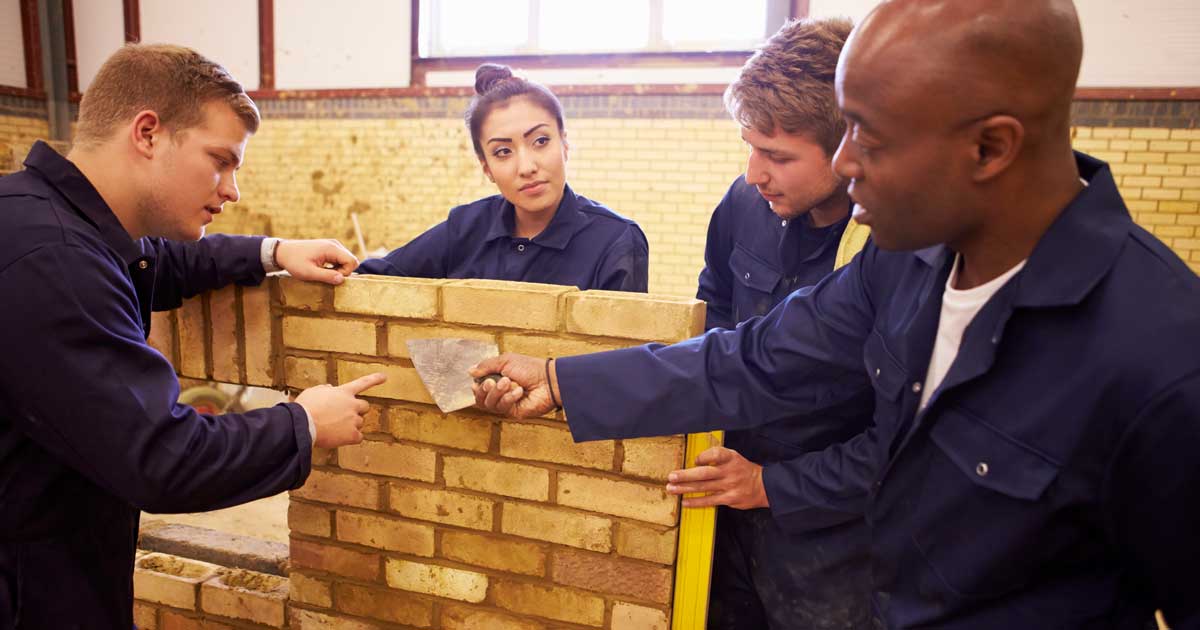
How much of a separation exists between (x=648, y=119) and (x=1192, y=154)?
462 cm

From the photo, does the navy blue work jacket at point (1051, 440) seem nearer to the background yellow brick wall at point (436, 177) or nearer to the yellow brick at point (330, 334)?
the yellow brick at point (330, 334)

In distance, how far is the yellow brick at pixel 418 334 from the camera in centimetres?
176

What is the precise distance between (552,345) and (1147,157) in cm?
647

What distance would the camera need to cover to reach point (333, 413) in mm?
1547

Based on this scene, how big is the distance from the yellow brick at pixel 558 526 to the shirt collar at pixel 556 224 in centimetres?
87

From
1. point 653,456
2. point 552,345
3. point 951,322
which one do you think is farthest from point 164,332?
point 951,322

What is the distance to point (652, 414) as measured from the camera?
1543mm

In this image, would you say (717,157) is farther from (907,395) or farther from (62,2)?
(62,2)

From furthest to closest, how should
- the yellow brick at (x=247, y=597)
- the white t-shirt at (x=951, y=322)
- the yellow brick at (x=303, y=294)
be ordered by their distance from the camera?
the yellow brick at (x=247, y=597) < the yellow brick at (x=303, y=294) < the white t-shirt at (x=951, y=322)

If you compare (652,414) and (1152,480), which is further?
(652,414)

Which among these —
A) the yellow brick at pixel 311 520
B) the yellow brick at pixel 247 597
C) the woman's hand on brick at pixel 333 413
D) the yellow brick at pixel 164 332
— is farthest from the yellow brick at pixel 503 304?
the yellow brick at pixel 247 597

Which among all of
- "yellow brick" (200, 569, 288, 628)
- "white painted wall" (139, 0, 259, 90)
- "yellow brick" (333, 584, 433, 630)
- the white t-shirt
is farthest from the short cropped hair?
"white painted wall" (139, 0, 259, 90)

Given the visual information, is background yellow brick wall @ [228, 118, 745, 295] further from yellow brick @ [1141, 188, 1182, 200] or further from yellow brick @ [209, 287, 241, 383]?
yellow brick @ [209, 287, 241, 383]

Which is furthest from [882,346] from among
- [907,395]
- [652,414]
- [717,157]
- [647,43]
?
[647,43]
